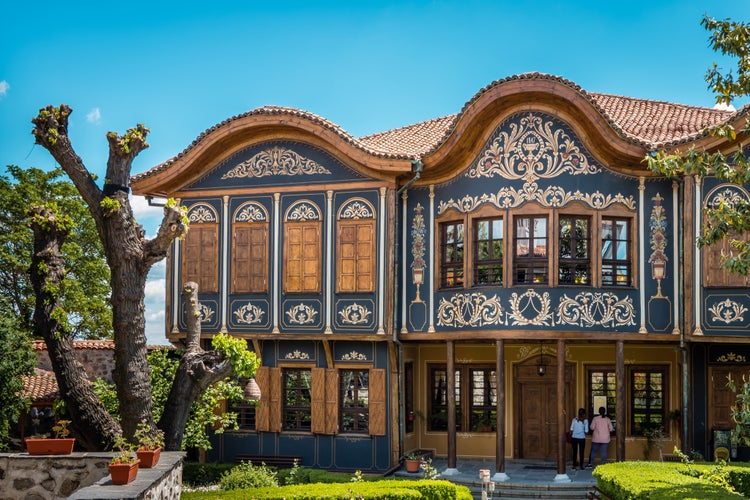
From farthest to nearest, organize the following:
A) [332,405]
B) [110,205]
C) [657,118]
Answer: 1. [657,118]
2. [332,405]
3. [110,205]

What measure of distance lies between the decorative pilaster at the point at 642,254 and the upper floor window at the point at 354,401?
5393 mm

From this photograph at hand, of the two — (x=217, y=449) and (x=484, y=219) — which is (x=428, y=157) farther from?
(x=217, y=449)

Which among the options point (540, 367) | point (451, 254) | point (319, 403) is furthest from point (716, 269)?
point (319, 403)

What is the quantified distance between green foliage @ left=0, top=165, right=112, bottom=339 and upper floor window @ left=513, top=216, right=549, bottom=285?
16831 millimetres

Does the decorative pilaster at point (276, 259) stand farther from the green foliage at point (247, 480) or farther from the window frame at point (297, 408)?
the green foliage at point (247, 480)

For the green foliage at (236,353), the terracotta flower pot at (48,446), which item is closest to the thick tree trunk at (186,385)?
the green foliage at (236,353)

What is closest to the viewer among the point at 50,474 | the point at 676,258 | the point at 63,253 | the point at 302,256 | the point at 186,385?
the point at 50,474

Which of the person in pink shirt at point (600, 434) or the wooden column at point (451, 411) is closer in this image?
the wooden column at point (451, 411)

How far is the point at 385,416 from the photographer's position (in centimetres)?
1933

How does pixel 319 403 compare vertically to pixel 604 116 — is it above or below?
below

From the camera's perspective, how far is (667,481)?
12828mm

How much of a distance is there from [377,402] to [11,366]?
22.4 feet

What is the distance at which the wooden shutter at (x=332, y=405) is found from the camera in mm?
19672

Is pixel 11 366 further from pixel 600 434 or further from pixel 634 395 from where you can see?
pixel 634 395
